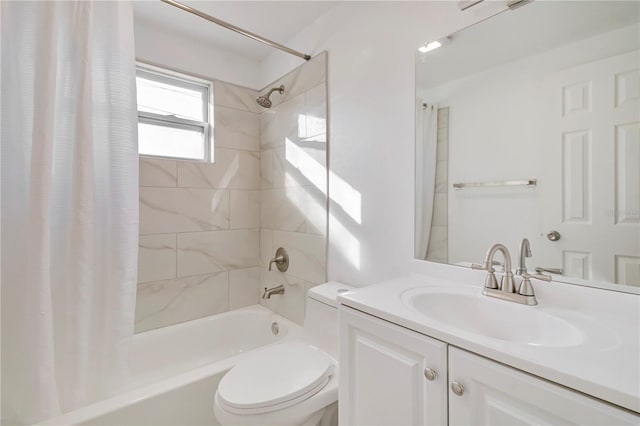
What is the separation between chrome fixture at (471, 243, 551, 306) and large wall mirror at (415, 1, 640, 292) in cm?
10

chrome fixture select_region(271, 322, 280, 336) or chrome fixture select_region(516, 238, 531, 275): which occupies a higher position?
chrome fixture select_region(516, 238, 531, 275)

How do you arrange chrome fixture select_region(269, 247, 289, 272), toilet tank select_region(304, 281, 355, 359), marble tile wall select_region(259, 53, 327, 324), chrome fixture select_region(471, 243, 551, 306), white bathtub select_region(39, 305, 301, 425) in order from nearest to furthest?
chrome fixture select_region(471, 243, 551, 306) < white bathtub select_region(39, 305, 301, 425) < toilet tank select_region(304, 281, 355, 359) < marble tile wall select_region(259, 53, 327, 324) < chrome fixture select_region(269, 247, 289, 272)

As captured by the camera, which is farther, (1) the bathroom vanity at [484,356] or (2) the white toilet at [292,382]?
(2) the white toilet at [292,382]

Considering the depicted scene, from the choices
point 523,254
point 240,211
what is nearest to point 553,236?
point 523,254

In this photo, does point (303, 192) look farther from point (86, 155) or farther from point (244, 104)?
point (86, 155)

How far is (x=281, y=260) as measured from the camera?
2.10m

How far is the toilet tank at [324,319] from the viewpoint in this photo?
1438 mm

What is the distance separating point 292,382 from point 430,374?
2.11 feet

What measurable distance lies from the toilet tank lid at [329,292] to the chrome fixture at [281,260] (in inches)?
19.9

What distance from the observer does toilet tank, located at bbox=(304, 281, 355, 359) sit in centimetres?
144

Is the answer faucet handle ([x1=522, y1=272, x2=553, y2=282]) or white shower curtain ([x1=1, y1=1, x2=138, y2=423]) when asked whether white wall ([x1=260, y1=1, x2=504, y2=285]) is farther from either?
white shower curtain ([x1=1, y1=1, x2=138, y2=423])

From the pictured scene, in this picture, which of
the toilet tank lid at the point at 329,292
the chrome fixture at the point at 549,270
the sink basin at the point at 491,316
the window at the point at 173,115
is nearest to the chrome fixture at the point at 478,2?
the chrome fixture at the point at 549,270

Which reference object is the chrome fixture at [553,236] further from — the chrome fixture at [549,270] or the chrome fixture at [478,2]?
Answer: the chrome fixture at [478,2]

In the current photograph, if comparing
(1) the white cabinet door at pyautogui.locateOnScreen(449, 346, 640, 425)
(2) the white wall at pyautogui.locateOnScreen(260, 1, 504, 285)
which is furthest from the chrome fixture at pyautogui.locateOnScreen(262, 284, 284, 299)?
(1) the white cabinet door at pyautogui.locateOnScreen(449, 346, 640, 425)
